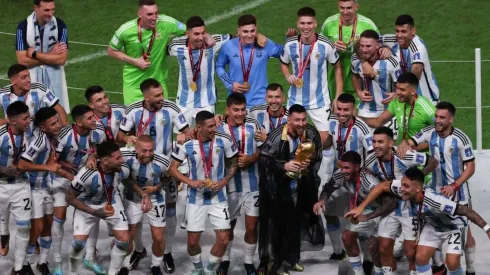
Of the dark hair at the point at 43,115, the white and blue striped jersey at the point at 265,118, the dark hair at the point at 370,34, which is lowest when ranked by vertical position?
the white and blue striped jersey at the point at 265,118

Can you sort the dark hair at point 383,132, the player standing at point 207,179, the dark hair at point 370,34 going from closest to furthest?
the dark hair at point 383,132 < the player standing at point 207,179 < the dark hair at point 370,34

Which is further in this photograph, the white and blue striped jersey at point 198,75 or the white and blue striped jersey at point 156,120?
the white and blue striped jersey at point 198,75

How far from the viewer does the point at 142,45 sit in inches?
636

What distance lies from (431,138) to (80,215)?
11.0 feet

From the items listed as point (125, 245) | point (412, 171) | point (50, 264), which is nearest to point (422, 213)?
point (412, 171)

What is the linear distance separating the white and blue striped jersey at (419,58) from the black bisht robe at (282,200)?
1.68 meters

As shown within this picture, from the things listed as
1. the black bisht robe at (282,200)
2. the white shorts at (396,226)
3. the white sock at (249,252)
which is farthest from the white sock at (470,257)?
the white sock at (249,252)

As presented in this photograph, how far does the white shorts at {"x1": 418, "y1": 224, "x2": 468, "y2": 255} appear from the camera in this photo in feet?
46.3

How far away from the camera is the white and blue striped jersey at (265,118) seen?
595 inches

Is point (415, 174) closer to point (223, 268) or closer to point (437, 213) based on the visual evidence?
point (437, 213)

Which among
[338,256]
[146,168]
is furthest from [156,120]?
[338,256]

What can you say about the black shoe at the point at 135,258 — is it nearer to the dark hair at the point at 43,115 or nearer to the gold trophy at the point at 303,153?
the dark hair at the point at 43,115

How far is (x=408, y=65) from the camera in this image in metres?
15.9

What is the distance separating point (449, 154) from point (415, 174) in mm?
632
